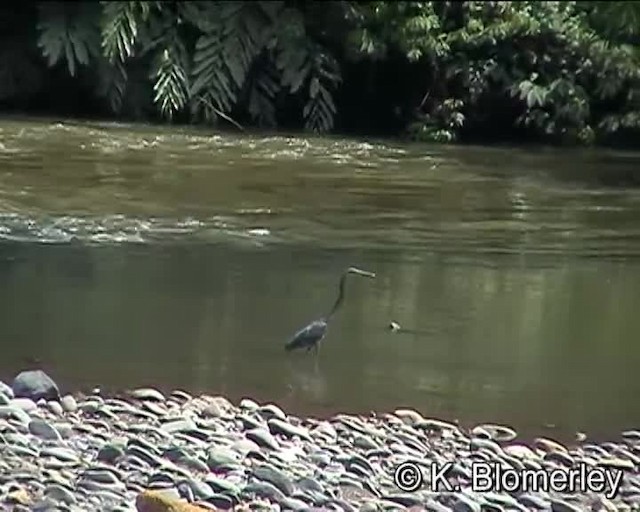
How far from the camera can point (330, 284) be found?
20.9 ft

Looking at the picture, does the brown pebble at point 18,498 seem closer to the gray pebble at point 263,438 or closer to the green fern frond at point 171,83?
the gray pebble at point 263,438

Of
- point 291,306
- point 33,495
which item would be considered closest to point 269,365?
point 291,306

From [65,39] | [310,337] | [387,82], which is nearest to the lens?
[310,337]

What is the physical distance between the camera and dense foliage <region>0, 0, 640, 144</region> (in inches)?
493

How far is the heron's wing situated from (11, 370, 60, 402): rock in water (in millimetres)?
968

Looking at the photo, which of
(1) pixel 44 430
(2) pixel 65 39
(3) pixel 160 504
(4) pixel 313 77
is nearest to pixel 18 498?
(3) pixel 160 504

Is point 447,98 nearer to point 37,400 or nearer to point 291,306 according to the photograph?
point 291,306

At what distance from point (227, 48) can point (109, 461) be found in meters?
8.15

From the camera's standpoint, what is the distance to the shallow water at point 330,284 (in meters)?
5.00

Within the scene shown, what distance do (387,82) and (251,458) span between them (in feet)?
36.5

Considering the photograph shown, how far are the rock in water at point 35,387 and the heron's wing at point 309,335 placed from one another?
0.97 m

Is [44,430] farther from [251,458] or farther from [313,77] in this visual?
[313,77]

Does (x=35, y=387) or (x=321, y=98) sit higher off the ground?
(x=321, y=98)

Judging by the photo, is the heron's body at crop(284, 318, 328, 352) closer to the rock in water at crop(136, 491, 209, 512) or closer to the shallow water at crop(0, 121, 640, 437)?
the shallow water at crop(0, 121, 640, 437)
